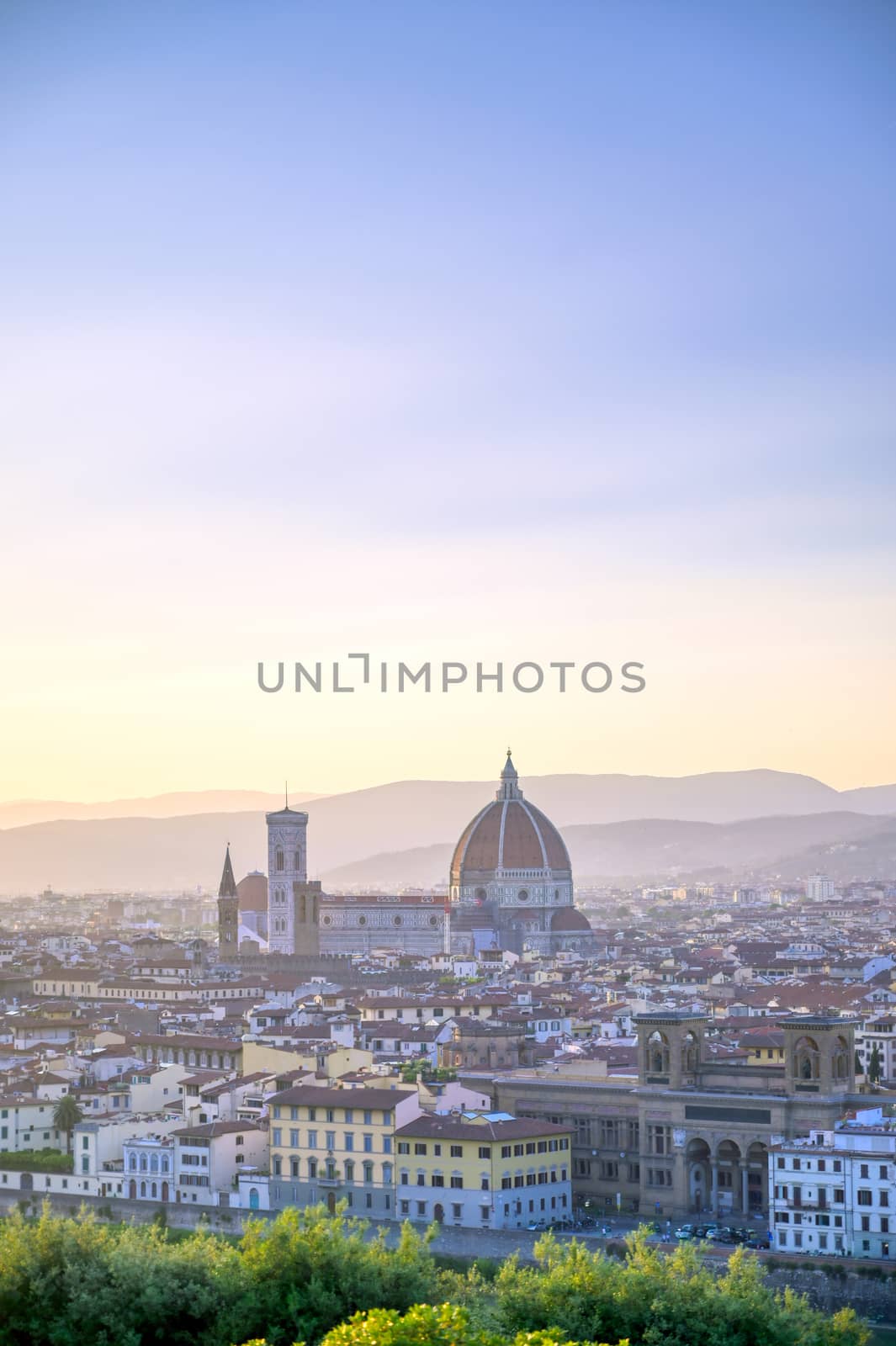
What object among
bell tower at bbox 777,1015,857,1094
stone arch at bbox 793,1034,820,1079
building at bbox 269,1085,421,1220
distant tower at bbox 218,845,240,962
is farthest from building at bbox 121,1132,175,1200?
distant tower at bbox 218,845,240,962

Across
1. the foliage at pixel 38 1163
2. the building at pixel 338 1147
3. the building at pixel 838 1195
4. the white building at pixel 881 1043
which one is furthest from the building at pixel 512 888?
the building at pixel 838 1195

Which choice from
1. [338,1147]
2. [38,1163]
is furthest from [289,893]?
[338,1147]

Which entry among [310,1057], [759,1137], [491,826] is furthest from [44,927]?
[759,1137]

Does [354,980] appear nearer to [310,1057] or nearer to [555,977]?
[555,977]

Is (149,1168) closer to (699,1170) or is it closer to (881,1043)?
(699,1170)

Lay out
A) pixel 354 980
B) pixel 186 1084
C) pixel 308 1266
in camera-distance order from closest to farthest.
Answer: pixel 308 1266 < pixel 186 1084 < pixel 354 980

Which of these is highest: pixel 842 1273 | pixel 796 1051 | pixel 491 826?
pixel 491 826

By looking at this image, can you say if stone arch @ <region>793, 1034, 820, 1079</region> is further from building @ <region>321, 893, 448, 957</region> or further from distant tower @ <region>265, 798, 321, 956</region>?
building @ <region>321, 893, 448, 957</region>

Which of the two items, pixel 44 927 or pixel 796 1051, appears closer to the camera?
pixel 796 1051
